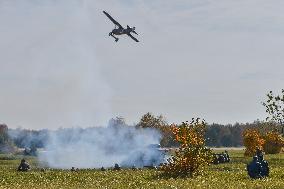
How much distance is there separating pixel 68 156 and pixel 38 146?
79.5ft

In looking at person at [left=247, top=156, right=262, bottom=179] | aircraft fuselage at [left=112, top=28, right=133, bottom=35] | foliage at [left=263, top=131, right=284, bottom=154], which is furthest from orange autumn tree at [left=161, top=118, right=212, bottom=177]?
foliage at [left=263, top=131, right=284, bottom=154]

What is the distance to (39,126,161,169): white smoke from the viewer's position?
63.1m

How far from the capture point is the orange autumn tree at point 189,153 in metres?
36.9

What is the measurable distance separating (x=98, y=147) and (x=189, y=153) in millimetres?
44502

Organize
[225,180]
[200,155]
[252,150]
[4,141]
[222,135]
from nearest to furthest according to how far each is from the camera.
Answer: [225,180]
[200,155]
[252,150]
[4,141]
[222,135]

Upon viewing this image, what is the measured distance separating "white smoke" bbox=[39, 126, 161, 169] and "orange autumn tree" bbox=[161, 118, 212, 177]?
47.7 feet

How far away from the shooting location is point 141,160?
53.2 metres

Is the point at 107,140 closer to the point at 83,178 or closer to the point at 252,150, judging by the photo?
the point at 252,150

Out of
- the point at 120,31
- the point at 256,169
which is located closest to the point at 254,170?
the point at 256,169

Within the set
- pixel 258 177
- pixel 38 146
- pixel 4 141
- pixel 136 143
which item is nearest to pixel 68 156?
pixel 136 143

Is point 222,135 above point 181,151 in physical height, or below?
above

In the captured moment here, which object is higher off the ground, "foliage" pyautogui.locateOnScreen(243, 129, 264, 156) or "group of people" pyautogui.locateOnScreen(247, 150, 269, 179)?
"foliage" pyautogui.locateOnScreen(243, 129, 264, 156)

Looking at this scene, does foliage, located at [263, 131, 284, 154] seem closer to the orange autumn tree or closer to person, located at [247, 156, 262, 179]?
the orange autumn tree

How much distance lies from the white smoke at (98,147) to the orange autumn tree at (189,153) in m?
14.5
